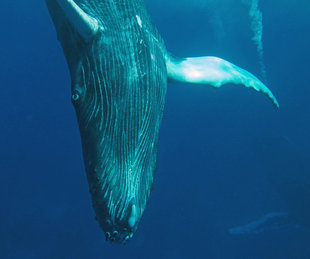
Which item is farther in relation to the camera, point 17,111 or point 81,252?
point 17,111

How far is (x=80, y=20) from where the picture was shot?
2053mm

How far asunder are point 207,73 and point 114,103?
3.07 meters

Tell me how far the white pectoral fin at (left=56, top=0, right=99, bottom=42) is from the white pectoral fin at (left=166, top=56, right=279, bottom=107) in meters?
2.33

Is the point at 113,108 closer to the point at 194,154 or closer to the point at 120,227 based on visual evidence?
the point at 120,227

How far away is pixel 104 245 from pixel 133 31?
92.3ft

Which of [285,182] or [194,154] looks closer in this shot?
[285,182]

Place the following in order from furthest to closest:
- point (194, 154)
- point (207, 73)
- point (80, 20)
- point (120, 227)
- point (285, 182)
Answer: point (194, 154), point (285, 182), point (207, 73), point (80, 20), point (120, 227)

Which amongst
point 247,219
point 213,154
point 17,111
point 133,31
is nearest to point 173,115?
point 213,154

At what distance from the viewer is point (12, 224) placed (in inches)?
1206

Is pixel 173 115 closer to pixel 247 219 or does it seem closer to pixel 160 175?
pixel 160 175

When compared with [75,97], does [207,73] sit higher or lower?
higher

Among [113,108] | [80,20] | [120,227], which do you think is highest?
[80,20]

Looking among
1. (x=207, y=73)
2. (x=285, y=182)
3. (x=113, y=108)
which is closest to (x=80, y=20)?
(x=113, y=108)

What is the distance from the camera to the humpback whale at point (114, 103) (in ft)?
6.23
